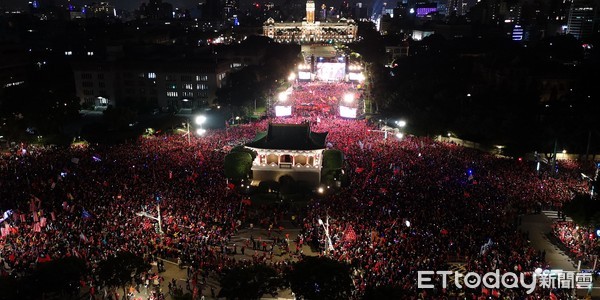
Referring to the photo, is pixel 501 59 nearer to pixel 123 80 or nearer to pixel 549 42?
pixel 549 42

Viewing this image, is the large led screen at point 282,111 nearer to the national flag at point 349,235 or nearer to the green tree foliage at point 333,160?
the green tree foliage at point 333,160

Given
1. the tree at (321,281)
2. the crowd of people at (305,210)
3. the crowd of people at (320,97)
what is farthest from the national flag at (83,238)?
the crowd of people at (320,97)

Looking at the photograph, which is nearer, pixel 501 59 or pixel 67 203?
pixel 67 203

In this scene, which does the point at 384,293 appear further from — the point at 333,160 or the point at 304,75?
the point at 304,75

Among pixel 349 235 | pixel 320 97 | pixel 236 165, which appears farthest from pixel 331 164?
pixel 320 97

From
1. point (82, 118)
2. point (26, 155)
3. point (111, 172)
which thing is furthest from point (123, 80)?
point (111, 172)
